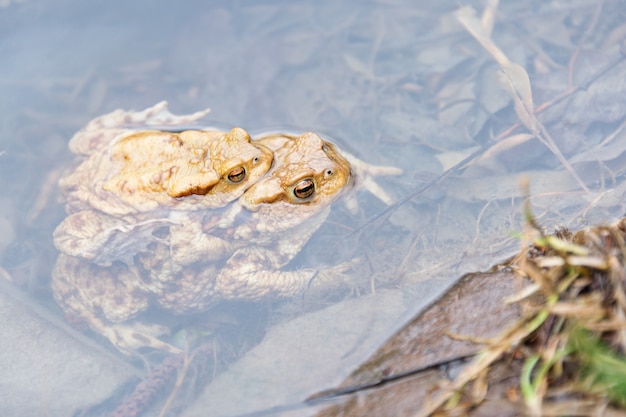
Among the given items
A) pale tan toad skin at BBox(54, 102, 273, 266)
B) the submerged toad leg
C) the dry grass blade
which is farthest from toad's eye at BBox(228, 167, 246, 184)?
the dry grass blade

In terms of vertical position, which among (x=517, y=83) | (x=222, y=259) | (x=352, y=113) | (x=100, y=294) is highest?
(x=517, y=83)

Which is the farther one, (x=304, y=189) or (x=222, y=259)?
(x=222, y=259)

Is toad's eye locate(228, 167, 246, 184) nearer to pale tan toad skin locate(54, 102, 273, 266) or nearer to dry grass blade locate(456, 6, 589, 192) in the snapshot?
pale tan toad skin locate(54, 102, 273, 266)

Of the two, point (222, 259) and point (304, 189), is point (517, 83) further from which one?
point (222, 259)

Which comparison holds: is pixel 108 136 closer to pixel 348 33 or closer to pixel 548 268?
pixel 348 33

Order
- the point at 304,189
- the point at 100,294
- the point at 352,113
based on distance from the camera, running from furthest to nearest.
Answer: the point at 352,113
the point at 100,294
the point at 304,189

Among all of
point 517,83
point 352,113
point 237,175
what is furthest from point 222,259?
point 517,83

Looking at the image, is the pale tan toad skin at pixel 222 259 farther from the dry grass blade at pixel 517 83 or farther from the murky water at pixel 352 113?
the dry grass blade at pixel 517 83
